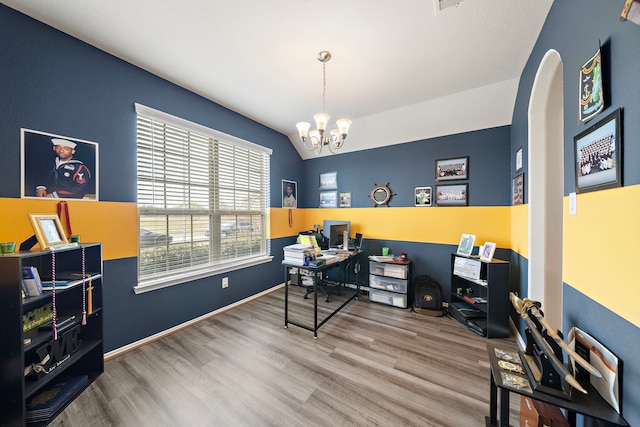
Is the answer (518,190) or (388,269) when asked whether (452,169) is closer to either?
(518,190)

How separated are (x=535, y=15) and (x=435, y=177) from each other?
1.90 metres

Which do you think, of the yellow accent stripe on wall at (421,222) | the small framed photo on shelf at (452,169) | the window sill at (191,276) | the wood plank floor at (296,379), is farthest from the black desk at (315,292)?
the small framed photo on shelf at (452,169)

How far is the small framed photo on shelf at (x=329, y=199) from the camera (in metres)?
4.21

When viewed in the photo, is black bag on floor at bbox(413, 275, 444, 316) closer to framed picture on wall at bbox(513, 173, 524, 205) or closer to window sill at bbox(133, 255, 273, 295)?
framed picture on wall at bbox(513, 173, 524, 205)

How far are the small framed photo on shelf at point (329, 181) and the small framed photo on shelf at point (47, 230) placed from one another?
3469 mm

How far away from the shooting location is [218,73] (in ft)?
7.76

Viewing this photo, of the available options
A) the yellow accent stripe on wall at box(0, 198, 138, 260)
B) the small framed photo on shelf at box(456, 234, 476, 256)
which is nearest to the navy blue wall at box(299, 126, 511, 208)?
the small framed photo on shelf at box(456, 234, 476, 256)

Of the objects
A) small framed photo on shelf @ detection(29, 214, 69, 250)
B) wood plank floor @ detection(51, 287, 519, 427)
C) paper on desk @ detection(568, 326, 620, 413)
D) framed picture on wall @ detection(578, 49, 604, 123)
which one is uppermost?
framed picture on wall @ detection(578, 49, 604, 123)

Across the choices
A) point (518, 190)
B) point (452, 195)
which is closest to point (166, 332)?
point (452, 195)

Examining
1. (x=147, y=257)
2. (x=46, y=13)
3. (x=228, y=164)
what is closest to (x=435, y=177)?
(x=228, y=164)

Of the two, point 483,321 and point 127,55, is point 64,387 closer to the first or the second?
point 127,55

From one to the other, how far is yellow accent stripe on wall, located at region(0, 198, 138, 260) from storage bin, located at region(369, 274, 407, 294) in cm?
309

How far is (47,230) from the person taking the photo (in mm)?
1523

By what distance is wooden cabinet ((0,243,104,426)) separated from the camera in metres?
1.29
